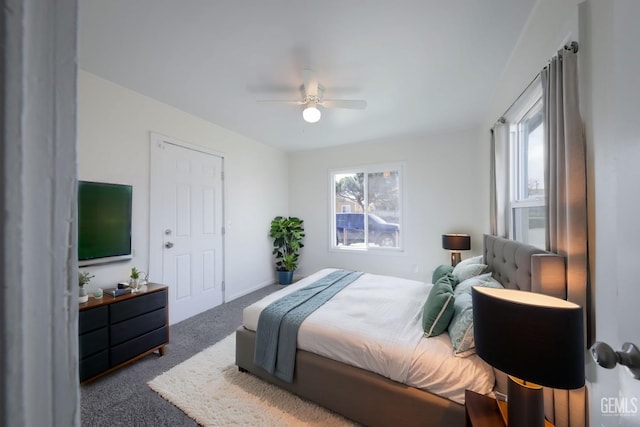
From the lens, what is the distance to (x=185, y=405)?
175 centimetres

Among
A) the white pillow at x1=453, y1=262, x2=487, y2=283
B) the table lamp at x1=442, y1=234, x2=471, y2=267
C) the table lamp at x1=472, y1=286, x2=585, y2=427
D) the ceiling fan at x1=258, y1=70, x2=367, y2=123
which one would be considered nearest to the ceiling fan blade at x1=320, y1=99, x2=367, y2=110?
the ceiling fan at x1=258, y1=70, x2=367, y2=123

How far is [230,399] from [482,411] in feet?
5.24

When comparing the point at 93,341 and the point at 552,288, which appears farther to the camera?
the point at 93,341

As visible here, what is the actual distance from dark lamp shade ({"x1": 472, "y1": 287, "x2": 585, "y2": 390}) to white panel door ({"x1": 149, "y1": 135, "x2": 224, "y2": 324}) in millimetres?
3125

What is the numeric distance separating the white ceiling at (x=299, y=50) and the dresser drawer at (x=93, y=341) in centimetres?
205

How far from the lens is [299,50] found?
1.97 metres

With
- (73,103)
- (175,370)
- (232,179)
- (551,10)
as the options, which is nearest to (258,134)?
(232,179)

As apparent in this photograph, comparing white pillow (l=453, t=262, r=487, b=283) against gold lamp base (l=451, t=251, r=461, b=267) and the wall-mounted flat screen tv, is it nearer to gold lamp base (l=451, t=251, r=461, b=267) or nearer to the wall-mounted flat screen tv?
gold lamp base (l=451, t=251, r=461, b=267)

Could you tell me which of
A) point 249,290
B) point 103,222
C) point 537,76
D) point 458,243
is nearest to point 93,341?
point 103,222

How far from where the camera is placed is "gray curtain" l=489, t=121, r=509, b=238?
89.4 inches

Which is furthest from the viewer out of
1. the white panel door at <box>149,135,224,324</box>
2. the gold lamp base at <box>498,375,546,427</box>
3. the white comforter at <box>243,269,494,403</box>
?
the white panel door at <box>149,135,224,324</box>

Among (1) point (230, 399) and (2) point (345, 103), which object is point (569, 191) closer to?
(2) point (345, 103)

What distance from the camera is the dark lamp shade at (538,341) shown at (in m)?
0.80

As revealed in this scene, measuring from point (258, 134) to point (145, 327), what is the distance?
2.91 metres
